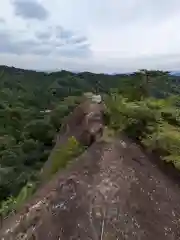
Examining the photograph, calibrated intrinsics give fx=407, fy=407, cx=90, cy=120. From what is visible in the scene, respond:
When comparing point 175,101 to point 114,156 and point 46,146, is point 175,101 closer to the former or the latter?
point 114,156

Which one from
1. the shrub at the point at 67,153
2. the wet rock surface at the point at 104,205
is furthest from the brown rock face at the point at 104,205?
the shrub at the point at 67,153

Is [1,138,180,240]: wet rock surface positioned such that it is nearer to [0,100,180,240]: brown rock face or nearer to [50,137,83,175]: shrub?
[0,100,180,240]: brown rock face

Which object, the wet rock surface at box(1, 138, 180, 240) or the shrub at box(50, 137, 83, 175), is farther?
the shrub at box(50, 137, 83, 175)

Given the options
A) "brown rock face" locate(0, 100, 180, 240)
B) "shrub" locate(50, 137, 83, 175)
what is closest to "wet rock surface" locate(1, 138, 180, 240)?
"brown rock face" locate(0, 100, 180, 240)

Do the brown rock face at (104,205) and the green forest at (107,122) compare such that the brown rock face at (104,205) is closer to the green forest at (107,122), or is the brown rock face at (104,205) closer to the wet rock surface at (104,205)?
the wet rock surface at (104,205)

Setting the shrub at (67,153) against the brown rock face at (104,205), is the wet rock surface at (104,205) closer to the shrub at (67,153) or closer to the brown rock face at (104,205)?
the brown rock face at (104,205)

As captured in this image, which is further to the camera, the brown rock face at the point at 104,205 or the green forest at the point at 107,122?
the green forest at the point at 107,122

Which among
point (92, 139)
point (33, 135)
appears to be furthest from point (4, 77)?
point (92, 139)
